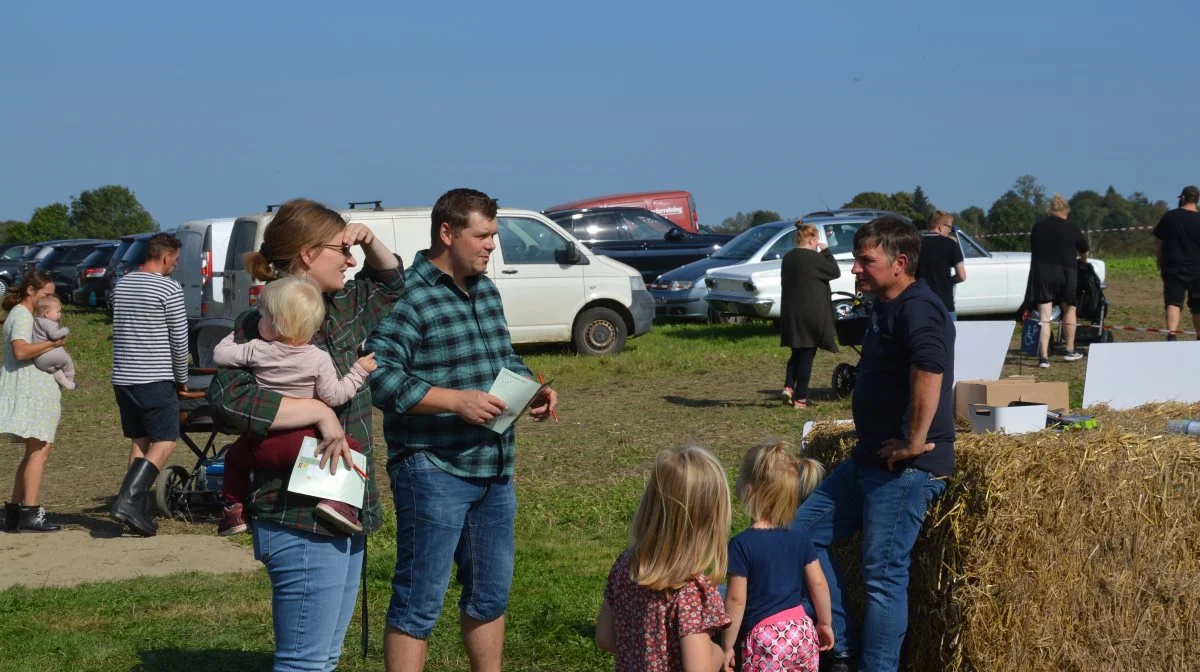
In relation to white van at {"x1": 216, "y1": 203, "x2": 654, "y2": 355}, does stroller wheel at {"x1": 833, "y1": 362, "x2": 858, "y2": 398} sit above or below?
below

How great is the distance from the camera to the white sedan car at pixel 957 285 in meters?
17.7

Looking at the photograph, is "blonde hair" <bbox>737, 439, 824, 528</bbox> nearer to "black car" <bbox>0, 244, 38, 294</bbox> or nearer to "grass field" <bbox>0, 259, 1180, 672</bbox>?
"grass field" <bbox>0, 259, 1180, 672</bbox>

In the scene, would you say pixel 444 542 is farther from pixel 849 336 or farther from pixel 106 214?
pixel 106 214

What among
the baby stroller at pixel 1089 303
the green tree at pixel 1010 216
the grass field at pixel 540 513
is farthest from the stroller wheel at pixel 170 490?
the green tree at pixel 1010 216

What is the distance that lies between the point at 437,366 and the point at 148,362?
4.41 m

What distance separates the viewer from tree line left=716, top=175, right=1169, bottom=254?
36375mm

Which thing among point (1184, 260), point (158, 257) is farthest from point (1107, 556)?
point (1184, 260)

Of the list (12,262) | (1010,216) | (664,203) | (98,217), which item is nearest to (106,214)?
(98,217)

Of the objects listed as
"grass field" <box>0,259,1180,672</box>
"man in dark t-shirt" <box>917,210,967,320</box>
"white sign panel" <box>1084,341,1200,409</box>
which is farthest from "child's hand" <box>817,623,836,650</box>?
"man in dark t-shirt" <box>917,210,967,320</box>

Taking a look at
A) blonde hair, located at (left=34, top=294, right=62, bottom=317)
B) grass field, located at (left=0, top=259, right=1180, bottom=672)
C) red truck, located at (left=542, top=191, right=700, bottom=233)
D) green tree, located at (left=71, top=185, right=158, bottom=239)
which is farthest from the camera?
green tree, located at (left=71, top=185, right=158, bottom=239)

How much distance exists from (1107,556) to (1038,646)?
434 millimetres

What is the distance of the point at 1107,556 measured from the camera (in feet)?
15.9

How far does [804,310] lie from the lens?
480 inches

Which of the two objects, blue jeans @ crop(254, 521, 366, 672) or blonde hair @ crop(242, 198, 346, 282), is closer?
blue jeans @ crop(254, 521, 366, 672)
